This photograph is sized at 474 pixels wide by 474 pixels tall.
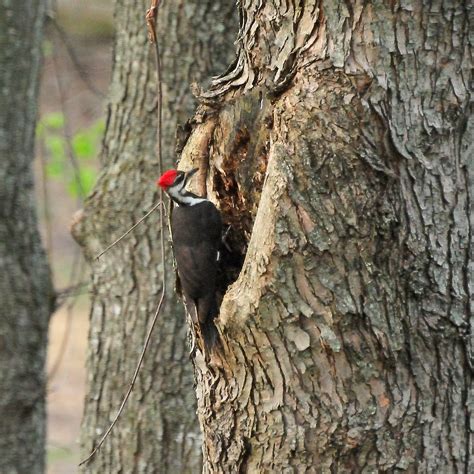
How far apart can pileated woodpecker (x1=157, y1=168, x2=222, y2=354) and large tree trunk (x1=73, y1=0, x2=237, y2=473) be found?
4.12ft

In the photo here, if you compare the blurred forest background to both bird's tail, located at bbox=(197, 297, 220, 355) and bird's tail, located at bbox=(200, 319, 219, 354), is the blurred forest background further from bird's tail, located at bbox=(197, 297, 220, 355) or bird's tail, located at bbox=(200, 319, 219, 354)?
→ bird's tail, located at bbox=(200, 319, 219, 354)

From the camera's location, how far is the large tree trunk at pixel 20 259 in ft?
17.7

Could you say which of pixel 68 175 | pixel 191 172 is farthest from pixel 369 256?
pixel 68 175

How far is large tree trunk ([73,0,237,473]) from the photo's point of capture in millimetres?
5074

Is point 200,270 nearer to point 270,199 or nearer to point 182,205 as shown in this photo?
point 182,205

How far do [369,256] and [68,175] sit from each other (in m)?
8.88

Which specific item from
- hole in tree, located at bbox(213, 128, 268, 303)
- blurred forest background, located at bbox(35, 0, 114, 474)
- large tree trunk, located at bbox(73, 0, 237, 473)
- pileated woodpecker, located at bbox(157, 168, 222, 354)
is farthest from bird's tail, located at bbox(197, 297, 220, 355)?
blurred forest background, located at bbox(35, 0, 114, 474)

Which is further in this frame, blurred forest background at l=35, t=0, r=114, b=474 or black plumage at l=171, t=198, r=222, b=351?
blurred forest background at l=35, t=0, r=114, b=474

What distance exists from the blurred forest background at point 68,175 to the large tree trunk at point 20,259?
26cm

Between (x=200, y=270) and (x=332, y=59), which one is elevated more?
(x=332, y=59)

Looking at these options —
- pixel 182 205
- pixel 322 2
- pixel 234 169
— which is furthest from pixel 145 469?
pixel 322 2

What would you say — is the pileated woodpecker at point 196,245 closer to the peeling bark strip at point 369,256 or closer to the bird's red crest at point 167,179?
the bird's red crest at point 167,179

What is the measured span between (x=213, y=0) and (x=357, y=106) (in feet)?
7.73

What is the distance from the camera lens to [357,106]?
3.00 meters
